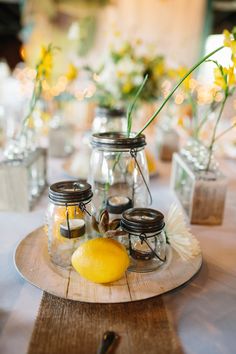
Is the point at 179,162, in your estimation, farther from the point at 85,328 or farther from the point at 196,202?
the point at 85,328

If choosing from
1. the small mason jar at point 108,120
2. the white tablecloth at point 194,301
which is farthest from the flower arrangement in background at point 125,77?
the white tablecloth at point 194,301

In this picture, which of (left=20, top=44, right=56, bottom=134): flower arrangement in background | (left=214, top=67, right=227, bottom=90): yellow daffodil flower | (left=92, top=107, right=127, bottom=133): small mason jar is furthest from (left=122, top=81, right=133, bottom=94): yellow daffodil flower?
(left=214, top=67, right=227, bottom=90): yellow daffodil flower

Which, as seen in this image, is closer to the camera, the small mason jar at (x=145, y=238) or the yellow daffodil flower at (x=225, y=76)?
the small mason jar at (x=145, y=238)

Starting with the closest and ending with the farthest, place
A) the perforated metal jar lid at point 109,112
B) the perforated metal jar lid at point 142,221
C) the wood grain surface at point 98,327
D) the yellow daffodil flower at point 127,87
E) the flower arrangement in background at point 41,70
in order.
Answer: the wood grain surface at point 98,327 → the perforated metal jar lid at point 142,221 → the flower arrangement in background at point 41,70 → the perforated metal jar lid at point 109,112 → the yellow daffodil flower at point 127,87

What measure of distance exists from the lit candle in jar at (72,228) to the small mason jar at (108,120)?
2.45 ft

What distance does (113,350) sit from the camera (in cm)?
45

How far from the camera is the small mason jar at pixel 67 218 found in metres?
0.61

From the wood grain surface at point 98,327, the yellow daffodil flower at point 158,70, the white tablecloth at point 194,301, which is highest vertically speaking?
the yellow daffodil flower at point 158,70

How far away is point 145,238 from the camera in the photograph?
1.95 ft

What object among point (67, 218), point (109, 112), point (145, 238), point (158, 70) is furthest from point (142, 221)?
point (158, 70)

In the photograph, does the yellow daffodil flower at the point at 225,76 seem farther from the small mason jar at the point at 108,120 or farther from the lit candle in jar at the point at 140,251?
the small mason jar at the point at 108,120

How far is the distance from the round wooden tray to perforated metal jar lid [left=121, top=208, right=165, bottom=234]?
84 mm

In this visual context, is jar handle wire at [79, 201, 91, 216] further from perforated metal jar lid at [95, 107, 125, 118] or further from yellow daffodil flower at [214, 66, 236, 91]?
perforated metal jar lid at [95, 107, 125, 118]

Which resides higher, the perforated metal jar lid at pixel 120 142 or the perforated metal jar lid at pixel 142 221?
the perforated metal jar lid at pixel 120 142
